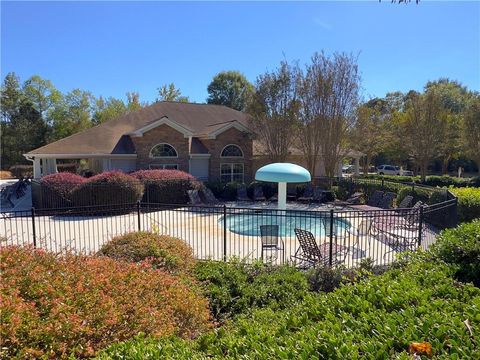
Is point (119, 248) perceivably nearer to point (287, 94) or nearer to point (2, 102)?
point (287, 94)

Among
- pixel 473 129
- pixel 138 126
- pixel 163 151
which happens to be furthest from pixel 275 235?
pixel 473 129

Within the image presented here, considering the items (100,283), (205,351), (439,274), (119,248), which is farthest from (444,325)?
(119,248)

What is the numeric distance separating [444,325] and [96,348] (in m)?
→ 3.17

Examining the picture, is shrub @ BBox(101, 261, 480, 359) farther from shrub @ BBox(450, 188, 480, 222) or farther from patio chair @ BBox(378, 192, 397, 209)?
patio chair @ BBox(378, 192, 397, 209)

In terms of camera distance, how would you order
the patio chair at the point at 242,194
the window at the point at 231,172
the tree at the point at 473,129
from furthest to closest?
the tree at the point at 473,129, the window at the point at 231,172, the patio chair at the point at 242,194

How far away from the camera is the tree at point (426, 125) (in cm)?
2903

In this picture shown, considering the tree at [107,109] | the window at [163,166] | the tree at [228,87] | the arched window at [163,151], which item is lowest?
the window at [163,166]

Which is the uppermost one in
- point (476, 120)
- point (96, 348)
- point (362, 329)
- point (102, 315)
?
point (476, 120)

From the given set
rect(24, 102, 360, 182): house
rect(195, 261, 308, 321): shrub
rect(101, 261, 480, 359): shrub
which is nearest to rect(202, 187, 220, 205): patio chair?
rect(24, 102, 360, 182): house

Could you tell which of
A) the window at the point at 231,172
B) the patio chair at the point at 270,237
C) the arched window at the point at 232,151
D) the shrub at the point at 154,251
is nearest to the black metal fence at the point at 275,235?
the patio chair at the point at 270,237

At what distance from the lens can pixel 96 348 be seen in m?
3.47

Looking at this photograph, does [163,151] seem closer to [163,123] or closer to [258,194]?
[163,123]

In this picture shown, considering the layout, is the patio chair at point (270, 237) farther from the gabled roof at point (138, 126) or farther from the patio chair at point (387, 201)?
the gabled roof at point (138, 126)

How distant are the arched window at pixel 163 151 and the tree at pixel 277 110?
20.1 ft
